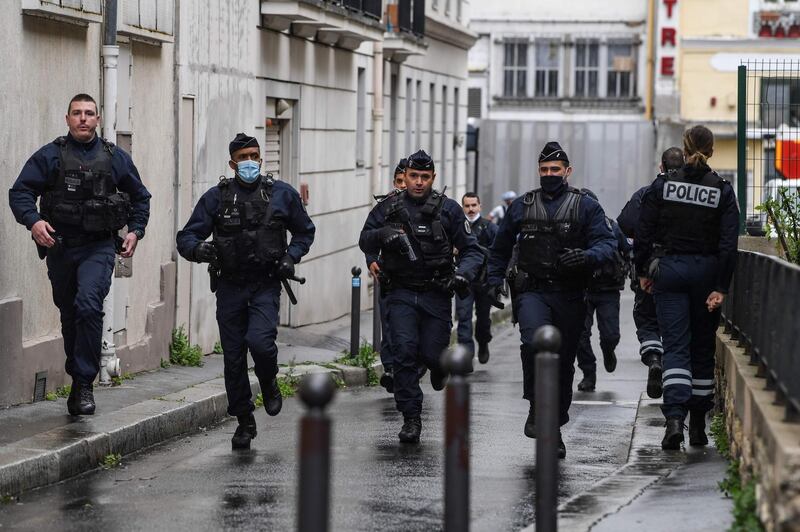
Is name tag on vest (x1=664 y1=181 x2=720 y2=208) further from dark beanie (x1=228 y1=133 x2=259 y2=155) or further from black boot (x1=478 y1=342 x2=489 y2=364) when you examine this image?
black boot (x1=478 y1=342 x2=489 y2=364)

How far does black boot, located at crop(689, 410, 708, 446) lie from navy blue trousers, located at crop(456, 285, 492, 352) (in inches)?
291

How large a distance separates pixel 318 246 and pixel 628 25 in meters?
31.7

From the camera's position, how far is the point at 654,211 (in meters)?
9.88

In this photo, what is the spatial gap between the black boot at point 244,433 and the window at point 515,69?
43.1m

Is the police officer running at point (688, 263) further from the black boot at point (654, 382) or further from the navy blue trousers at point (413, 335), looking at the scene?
the black boot at point (654, 382)

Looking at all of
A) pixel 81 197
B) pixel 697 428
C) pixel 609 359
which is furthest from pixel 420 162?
pixel 609 359

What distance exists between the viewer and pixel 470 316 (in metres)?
17.9

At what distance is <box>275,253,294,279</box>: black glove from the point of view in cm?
995

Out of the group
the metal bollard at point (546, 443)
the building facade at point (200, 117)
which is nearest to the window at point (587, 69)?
the building facade at point (200, 117)

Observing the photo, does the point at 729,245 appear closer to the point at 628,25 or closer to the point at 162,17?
the point at 162,17

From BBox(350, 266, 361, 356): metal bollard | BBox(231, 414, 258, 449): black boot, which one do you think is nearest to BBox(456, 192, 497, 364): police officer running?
BBox(350, 266, 361, 356): metal bollard

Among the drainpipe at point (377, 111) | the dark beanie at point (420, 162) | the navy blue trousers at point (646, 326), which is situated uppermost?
the drainpipe at point (377, 111)

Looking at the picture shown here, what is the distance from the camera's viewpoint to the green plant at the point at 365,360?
16.0 m

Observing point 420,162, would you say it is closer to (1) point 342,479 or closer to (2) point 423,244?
(2) point 423,244
